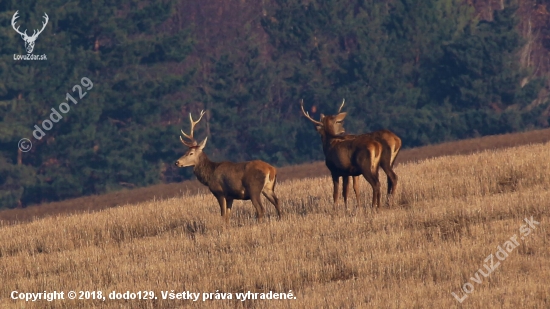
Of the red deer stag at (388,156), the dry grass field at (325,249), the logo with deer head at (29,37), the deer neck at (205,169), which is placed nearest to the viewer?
the dry grass field at (325,249)

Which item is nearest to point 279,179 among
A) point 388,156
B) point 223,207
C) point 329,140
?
point 329,140

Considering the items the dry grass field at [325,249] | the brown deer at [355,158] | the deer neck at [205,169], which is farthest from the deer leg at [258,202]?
the brown deer at [355,158]

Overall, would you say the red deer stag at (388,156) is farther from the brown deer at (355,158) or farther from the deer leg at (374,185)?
the deer leg at (374,185)

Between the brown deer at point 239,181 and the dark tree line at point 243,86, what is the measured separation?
25.0 metres

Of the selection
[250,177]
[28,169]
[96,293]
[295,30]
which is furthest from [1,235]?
[295,30]

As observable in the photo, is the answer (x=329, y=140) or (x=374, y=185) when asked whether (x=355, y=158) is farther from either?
(x=329, y=140)

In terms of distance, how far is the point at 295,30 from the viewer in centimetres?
4703

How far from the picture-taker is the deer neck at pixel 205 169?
621 inches

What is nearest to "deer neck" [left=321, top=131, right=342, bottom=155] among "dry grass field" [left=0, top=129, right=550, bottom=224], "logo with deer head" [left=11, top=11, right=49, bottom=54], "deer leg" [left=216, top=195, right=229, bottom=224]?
"deer leg" [left=216, top=195, right=229, bottom=224]

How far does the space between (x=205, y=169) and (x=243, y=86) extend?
98.0 ft

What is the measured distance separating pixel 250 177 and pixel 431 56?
31.9 metres

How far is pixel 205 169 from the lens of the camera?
1588 cm

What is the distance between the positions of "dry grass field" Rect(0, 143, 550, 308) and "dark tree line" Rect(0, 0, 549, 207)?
74.0 feet

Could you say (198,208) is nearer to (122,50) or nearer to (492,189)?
(492,189)
